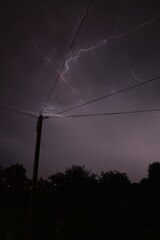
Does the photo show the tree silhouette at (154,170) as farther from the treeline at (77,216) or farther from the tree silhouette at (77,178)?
the treeline at (77,216)

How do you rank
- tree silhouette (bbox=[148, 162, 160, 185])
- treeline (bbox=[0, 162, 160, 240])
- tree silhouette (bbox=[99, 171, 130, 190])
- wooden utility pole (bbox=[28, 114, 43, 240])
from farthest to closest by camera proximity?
tree silhouette (bbox=[148, 162, 160, 185]) < tree silhouette (bbox=[99, 171, 130, 190]) < treeline (bbox=[0, 162, 160, 240]) < wooden utility pole (bbox=[28, 114, 43, 240])

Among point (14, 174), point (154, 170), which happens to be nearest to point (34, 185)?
point (14, 174)

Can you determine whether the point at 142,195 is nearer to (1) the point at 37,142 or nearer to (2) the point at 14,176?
(1) the point at 37,142

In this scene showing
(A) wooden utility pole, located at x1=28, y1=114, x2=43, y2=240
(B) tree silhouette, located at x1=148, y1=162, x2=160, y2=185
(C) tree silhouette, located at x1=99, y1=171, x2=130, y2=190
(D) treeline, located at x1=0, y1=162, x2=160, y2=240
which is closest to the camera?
(A) wooden utility pole, located at x1=28, y1=114, x2=43, y2=240

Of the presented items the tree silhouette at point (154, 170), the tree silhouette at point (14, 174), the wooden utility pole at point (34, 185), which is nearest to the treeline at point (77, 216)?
the wooden utility pole at point (34, 185)

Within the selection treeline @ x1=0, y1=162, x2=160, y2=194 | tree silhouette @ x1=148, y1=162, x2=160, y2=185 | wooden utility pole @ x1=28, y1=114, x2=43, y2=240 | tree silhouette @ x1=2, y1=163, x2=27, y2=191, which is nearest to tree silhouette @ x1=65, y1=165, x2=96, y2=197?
treeline @ x1=0, y1=162, x2=160, y2=194

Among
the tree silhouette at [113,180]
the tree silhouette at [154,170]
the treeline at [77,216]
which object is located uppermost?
the tree silhouette at [154,170]

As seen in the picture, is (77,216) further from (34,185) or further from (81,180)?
(81,180)

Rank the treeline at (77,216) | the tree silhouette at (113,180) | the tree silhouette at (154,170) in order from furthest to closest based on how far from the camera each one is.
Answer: the tree silhouette at (154,170), the tree silhouette at (113,180), the treeline at (77,216)

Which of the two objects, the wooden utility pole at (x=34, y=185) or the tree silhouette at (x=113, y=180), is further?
the tree silhouette at (x=113, y=180)

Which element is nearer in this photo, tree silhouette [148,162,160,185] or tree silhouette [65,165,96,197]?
tree silhouette [65,165,96,197]

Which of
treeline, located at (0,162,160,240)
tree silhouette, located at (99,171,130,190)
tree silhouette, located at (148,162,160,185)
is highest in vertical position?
tree silhouette, located at (148,162,160,185)

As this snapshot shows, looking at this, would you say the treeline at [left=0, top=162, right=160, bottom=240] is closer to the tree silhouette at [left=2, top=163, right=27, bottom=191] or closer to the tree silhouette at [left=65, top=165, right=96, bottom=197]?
the tree silhouette at [left=65, top=165, right=96, bottom=197]

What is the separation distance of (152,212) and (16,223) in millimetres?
11115
